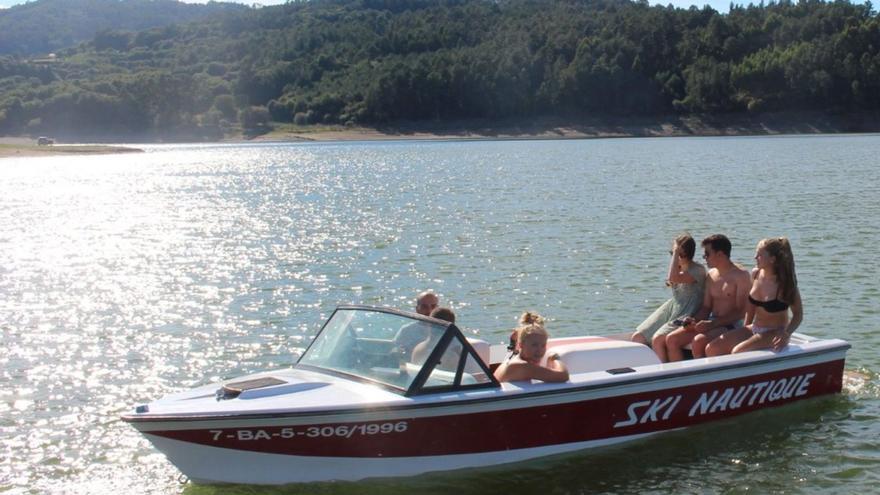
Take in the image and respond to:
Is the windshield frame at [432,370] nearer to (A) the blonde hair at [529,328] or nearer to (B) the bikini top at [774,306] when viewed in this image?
(A) the blonde hair at [529,328]

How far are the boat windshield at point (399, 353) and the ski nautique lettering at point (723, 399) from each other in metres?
1.61

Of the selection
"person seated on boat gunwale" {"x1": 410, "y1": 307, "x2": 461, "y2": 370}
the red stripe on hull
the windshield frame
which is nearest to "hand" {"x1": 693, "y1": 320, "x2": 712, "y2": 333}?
the red stripe on hull

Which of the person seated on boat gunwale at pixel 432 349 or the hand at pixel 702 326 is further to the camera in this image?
the hand at pixel 702 326

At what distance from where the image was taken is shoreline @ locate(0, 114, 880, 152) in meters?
106

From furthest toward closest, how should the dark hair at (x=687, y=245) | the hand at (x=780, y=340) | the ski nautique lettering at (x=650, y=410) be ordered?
the dark hair at (x=687, y=245) < the hand at (x=780, y=340) < the ski nautique lettering at (x=650, y=410)

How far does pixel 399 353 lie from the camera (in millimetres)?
8938

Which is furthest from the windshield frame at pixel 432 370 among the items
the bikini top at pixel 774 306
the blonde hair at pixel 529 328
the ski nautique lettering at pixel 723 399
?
the bikini top at pixel 774 306

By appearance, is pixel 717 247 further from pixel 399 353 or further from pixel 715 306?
pixel 399 353

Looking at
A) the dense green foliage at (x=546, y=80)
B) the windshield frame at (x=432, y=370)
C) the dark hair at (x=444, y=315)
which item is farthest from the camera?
the dense green foliage at (x=546, y=80)

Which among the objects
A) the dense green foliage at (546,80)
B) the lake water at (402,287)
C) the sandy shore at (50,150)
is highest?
the dense green foliage at (546,80)

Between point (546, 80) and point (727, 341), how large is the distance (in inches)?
4762

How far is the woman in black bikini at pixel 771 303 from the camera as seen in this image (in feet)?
33.4

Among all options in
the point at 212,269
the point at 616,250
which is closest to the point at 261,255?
the point at 212,269

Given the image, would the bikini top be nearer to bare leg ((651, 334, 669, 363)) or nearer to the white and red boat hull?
the white and red boat hull
